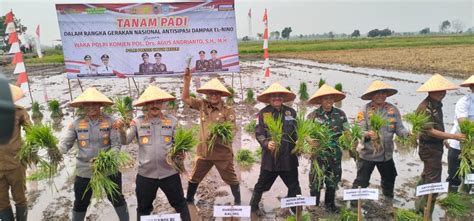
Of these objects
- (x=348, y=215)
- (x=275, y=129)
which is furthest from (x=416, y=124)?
(x=275, y=129)

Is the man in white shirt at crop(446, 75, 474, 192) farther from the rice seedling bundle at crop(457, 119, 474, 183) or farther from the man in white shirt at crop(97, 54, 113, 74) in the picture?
the man in white shirt at crop(97, 54, 113, 74)

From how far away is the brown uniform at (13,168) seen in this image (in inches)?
136

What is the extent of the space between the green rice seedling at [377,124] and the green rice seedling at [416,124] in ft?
0.85

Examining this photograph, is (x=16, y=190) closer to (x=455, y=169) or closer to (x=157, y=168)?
(x=157, y=168)

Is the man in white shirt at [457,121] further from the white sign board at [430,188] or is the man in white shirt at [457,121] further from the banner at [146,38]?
the banner at [146,38]

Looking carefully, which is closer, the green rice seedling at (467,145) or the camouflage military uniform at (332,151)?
the green rice seedling at (467,145)

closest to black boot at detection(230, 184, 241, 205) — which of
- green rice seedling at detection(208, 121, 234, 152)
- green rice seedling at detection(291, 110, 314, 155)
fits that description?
green rice seedling at detection(208, 121, 234, 152)

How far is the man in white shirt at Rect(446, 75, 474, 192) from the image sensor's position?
166 inches

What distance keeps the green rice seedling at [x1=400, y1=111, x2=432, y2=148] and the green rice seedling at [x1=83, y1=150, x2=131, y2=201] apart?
3022mm

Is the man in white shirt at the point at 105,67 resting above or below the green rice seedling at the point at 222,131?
above

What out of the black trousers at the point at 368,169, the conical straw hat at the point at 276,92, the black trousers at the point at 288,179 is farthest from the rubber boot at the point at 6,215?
the black trousers at the point at 368,169

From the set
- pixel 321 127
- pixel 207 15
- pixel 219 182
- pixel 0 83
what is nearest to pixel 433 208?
pixel 321 127

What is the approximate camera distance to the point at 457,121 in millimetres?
4215

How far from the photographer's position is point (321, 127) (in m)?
3.74
